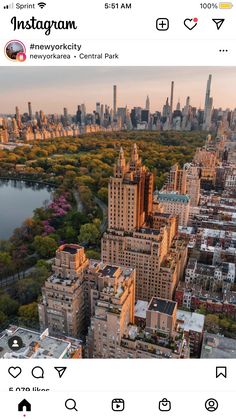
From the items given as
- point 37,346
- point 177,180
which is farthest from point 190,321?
point 177,180

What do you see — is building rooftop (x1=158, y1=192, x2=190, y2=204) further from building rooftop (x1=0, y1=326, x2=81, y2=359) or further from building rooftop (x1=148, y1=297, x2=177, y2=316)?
building rooftop (x1=0, y1=326, x2=81, y2=359)

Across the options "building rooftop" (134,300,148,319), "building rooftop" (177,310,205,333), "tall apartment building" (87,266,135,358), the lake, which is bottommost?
"building rooftop" (177,310,205,333)

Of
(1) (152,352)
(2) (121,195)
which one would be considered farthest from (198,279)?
(1) (152,352)

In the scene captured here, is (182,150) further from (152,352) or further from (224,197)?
(152,352)
